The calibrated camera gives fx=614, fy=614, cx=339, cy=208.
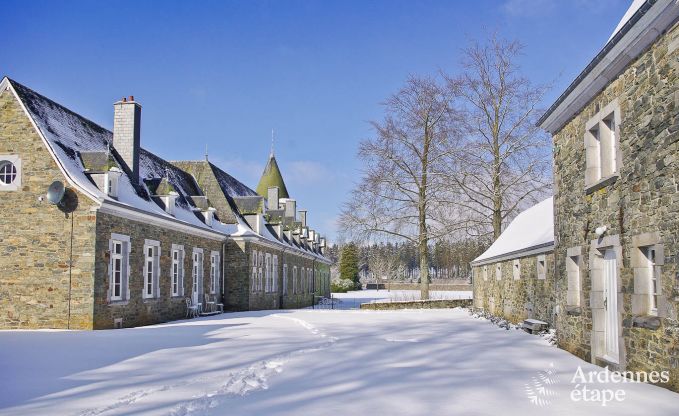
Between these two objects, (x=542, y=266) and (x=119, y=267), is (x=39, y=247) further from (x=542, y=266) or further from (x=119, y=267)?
(x=542, y=266)

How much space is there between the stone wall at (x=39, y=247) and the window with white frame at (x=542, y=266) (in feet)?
39.1

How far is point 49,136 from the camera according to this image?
17250mm

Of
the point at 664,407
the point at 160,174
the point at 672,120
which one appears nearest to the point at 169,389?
the point at 664,407

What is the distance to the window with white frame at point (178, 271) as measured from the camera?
73.2 ft

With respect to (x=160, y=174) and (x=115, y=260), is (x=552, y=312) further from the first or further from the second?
(x=160, y=174)

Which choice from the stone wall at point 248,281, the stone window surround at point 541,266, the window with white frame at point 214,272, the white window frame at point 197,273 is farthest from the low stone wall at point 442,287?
the stone window surround at point 541,266

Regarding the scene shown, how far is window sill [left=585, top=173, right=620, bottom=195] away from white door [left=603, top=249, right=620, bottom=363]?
109 centimetres

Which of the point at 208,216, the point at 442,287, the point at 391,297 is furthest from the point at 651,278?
the point at 442,287

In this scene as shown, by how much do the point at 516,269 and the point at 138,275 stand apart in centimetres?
1179

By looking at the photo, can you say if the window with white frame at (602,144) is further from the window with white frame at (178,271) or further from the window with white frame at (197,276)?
the window with white frame at (197,276)

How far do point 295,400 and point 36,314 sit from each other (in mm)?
11940

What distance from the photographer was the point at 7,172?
17.2 m

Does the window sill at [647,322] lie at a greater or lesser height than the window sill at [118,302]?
greater

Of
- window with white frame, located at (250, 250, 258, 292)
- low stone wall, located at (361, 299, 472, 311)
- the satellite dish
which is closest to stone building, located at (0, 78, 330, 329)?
the satellite dish
